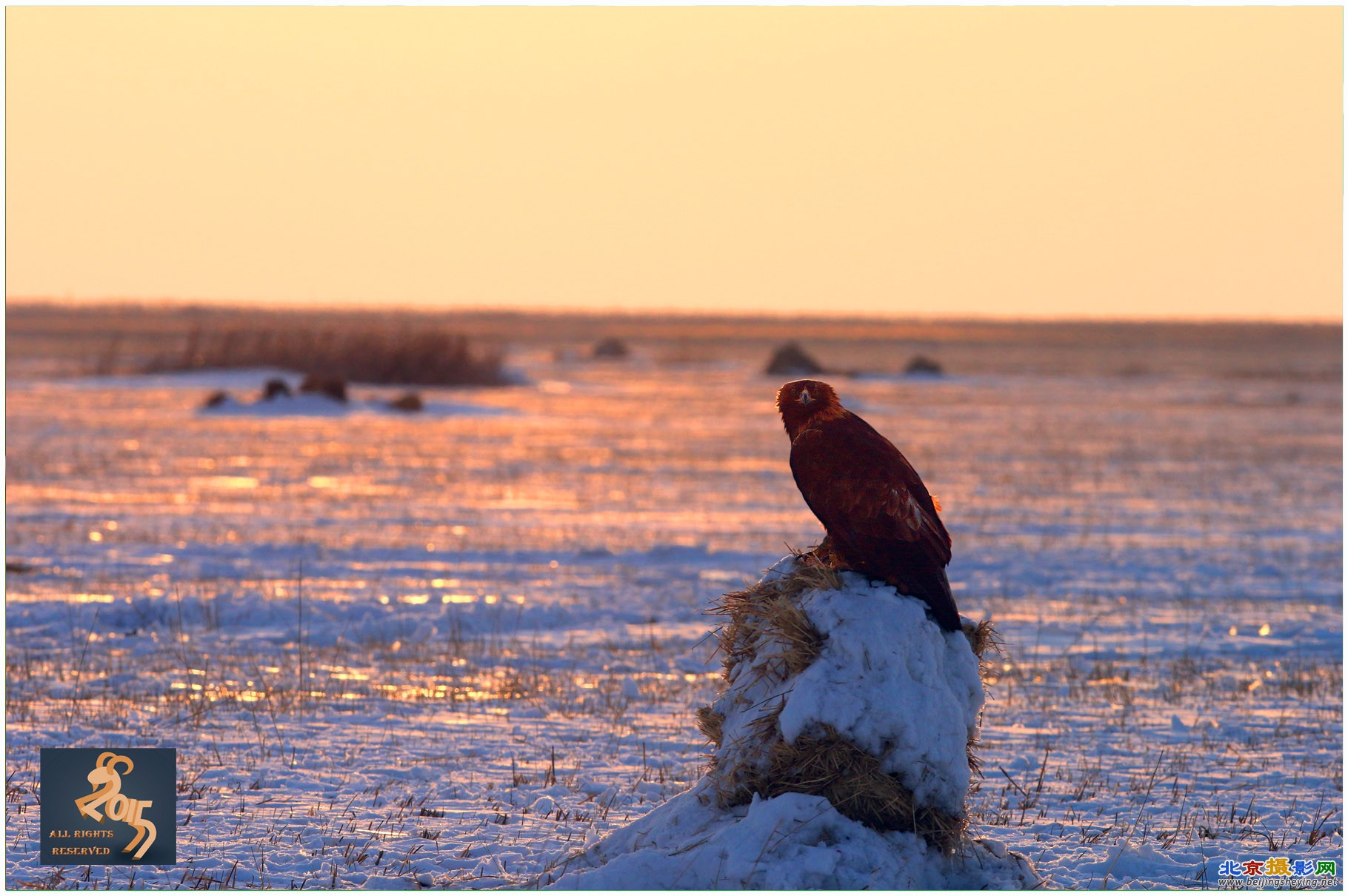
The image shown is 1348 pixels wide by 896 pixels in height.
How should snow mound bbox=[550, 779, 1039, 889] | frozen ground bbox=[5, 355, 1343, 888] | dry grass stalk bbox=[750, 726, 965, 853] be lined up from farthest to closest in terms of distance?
frozen ground bbox=[5, 355, 1343, 888]
dry grass stalk bbox=[750, 726, 965, 853]
snow mound bbox=[550, 779, 1039, 889]

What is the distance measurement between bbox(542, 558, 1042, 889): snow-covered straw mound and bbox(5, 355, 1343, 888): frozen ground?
2.29ft

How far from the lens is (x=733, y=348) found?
10419 cm

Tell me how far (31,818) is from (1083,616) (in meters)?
8.51

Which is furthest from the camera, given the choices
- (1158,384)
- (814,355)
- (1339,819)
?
(814,355)

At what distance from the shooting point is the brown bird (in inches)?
217

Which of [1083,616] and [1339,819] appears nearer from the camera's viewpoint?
[1339,819]

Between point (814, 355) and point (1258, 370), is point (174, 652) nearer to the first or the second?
point (1258, 370)

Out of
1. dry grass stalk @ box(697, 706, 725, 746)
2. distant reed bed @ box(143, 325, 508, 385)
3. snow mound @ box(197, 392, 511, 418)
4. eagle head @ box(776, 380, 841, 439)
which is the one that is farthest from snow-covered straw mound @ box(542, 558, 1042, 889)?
distant reed bed @ box(143, 325, 508, 385)

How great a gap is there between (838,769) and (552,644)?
5.53 meters

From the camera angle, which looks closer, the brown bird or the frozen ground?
the brown bird

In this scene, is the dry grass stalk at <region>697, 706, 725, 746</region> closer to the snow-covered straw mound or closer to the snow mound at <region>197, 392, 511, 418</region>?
the snow-covered straw mound

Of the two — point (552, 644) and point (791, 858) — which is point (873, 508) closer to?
point (791, 858)

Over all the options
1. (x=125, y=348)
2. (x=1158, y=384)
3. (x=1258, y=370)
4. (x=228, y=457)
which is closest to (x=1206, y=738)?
(x=228, y=457)

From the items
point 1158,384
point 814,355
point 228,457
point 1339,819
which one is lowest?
point 1339,819
